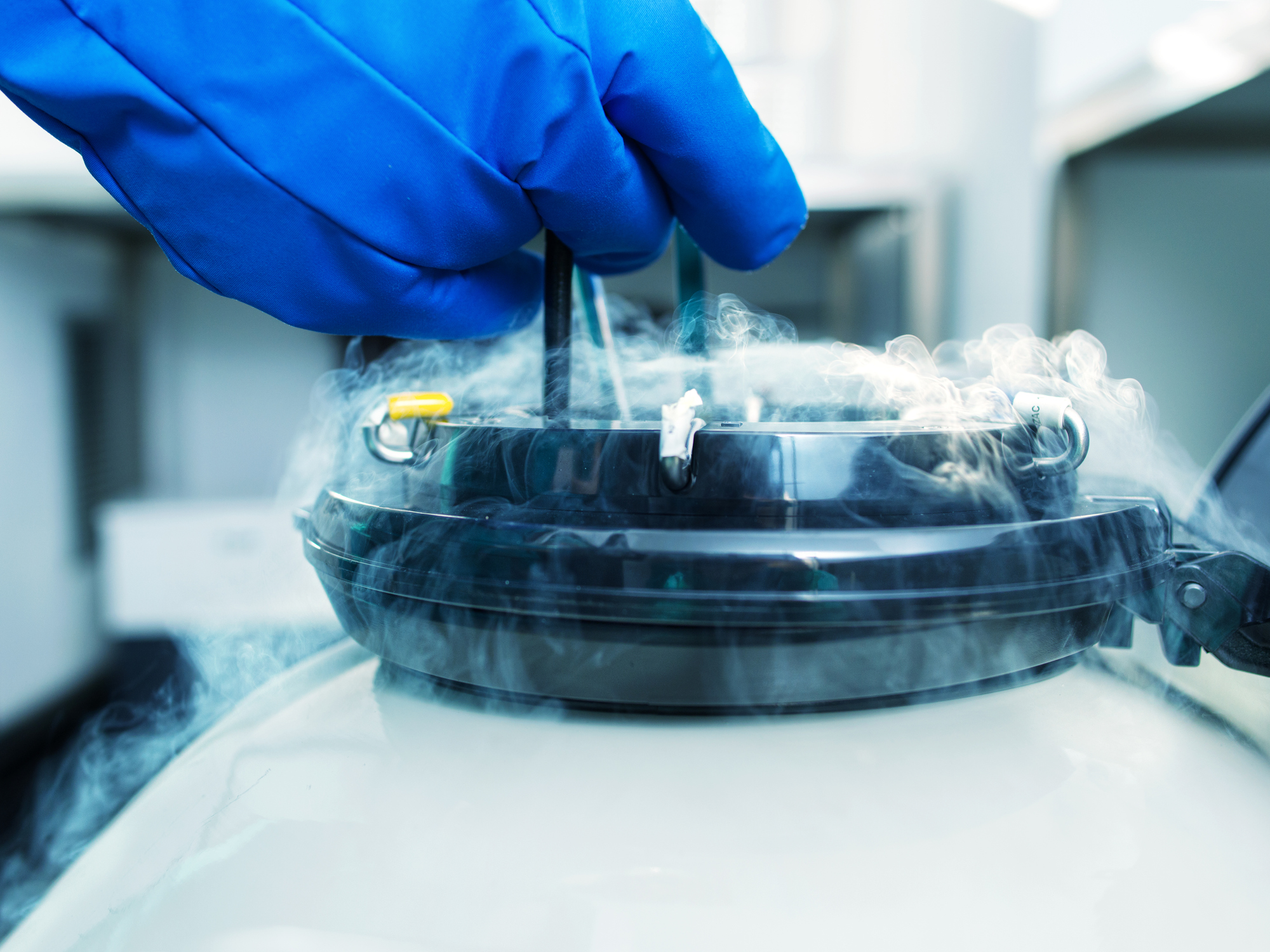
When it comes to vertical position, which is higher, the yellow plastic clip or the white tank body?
the yellow plastic clip

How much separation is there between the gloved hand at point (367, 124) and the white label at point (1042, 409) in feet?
0.43

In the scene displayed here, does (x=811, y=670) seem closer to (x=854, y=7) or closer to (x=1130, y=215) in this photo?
(x=854, y=7)

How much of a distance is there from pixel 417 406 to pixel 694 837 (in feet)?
0.55

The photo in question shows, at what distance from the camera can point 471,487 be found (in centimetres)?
24

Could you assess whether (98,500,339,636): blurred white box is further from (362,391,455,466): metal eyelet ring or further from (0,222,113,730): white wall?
(362,391,455,466): metal eyelet ring

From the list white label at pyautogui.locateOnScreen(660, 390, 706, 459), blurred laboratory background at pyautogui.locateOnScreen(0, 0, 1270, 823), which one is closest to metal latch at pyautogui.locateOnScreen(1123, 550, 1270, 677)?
white label at pyautogui.locateOnScreen(660, 390, 706, 459)

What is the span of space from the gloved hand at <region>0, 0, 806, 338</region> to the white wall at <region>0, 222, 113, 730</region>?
150cm

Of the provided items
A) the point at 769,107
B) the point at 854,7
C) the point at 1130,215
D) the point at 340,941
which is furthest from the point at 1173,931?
the point at 1130,215

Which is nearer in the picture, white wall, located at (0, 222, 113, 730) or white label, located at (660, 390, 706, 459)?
white label, located at (660, 390, 706, 459)

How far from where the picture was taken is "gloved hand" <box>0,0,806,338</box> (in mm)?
175

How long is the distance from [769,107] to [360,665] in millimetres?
986

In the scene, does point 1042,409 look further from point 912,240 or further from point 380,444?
point 912,240

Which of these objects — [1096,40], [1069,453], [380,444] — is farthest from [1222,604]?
[1096,40]

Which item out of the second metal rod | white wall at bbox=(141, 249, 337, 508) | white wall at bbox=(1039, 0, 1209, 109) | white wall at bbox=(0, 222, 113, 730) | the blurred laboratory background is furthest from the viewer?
white wall at bbox=(141, 249, 337, 508)
